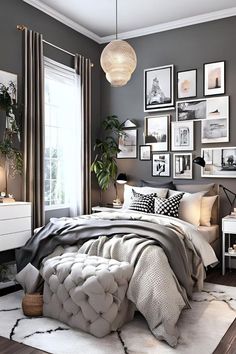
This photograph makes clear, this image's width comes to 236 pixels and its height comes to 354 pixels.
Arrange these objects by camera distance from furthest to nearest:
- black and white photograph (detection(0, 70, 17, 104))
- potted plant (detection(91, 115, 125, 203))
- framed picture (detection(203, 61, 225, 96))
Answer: potted plant (detection(91, 115, 125, 203))
framed picture (detection(203, 61, 225, 96))
black and white photograph (detection(0, 70, 17, 104))

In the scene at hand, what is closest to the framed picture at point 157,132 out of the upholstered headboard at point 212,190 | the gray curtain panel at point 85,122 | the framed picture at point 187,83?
the framed picture at point 187,83

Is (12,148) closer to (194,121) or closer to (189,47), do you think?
(194,121)

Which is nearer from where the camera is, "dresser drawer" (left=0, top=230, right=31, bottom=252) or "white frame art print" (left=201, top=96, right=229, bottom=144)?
"dresser drawer" (left=0, top=230, right=31, bottom=252)

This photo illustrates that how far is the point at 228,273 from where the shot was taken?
4.45 meters

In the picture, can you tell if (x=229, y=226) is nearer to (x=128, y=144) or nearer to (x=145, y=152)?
(x=145, y=152)

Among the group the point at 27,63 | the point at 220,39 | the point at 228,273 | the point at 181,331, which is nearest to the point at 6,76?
the point at 27,63

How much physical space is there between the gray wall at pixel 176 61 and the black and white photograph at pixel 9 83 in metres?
1.94

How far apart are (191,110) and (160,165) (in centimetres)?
92

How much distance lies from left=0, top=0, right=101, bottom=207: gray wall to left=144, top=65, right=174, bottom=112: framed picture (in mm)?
913

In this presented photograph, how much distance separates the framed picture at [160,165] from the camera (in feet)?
17.4

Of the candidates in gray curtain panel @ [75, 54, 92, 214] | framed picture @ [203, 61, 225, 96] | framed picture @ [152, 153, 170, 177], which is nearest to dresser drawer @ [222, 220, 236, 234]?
framed picture @ [152, 153, 170, 177]

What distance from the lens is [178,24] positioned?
519 cm

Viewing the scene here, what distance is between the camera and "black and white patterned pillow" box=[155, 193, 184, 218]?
4.35 meters

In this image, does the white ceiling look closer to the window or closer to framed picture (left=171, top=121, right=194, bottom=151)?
the window
